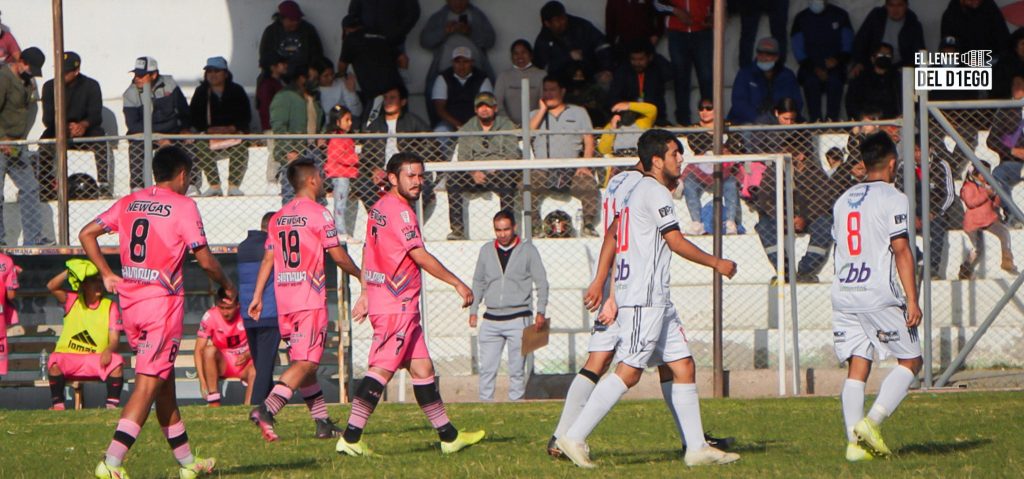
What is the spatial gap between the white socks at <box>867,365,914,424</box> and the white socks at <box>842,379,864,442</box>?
8 centimetres

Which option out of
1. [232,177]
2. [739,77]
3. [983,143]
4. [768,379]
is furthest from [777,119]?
[232,177]

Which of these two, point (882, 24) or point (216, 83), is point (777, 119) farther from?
point (216, 83)

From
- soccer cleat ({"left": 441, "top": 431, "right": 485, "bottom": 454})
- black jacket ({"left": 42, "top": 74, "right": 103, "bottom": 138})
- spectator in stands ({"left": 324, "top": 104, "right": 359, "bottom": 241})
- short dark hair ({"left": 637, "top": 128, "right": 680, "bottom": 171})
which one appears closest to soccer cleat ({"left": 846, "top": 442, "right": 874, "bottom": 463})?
short dark hair ({"left": 637, "top": 128, "right": 680, "bottom": 171})

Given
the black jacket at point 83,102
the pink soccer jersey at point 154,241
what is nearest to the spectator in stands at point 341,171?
the black jacket at point 83,102

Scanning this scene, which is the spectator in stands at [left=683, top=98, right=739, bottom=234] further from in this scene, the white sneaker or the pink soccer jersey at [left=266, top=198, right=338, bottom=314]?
the pink soccer jersey at [left=266, top=198, right=338, bottom=314]

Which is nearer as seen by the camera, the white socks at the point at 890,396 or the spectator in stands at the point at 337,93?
the white socks at the point at 890,396

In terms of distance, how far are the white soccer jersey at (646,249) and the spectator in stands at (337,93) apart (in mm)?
10183

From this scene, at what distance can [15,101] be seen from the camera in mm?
17609

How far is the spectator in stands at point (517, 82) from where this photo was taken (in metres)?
17.2

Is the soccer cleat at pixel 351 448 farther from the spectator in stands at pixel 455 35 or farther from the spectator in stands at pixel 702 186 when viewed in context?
the spectator in stands at pixel 455 35

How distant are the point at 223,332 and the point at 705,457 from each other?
25.1 ft

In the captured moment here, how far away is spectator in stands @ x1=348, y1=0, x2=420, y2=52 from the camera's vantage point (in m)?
18.2

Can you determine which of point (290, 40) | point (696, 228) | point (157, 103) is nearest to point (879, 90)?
point (696, 228)

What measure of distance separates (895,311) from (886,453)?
824mm
